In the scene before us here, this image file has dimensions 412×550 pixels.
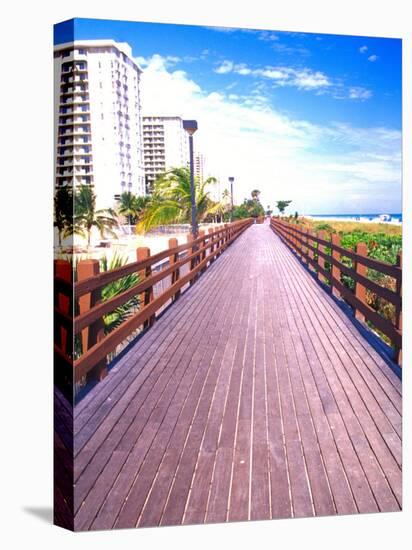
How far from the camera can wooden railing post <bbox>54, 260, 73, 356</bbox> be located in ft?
7.84

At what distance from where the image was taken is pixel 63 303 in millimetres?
A: 2457

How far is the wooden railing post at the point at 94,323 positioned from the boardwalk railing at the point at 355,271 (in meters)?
1.12

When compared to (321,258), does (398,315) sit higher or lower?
lower

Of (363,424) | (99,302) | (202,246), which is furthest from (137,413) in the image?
(202,246)

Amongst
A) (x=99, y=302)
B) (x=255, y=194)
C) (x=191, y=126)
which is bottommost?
(x=99, y=302)

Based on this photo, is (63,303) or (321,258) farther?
(321,258)

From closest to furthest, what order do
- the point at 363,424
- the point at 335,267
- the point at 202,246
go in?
the point at 363,424, the point at 335,267, the point at 202,246

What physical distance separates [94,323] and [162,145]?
938 millimetres

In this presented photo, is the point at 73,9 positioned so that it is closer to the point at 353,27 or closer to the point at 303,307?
the point at 353,27

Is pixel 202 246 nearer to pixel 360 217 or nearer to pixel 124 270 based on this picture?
pixel 124 270

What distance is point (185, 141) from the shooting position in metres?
2.63

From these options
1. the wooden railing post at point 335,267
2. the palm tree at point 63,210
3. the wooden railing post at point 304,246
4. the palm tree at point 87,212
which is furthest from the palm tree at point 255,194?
the palm tree at point 63,210

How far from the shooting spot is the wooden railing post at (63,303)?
239cm

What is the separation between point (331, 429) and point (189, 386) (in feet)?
2.38
